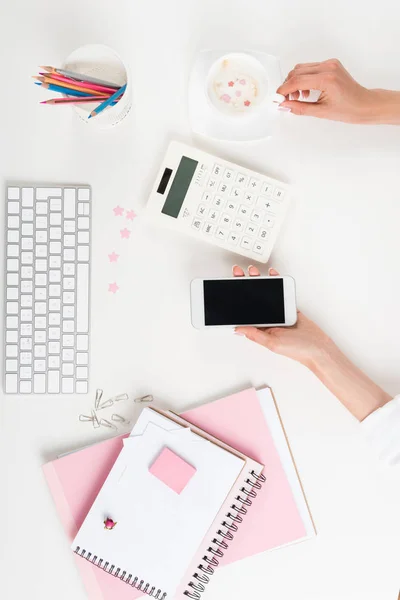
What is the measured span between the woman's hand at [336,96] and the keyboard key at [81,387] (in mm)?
564

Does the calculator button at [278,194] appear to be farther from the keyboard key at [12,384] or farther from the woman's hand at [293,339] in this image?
the keyboard key at [12,384]

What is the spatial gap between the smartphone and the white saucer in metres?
0.24

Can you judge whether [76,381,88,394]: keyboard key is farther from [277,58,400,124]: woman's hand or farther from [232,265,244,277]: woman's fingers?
[277,58,400,124]: woman's hand

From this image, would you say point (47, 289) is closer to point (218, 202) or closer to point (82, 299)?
point (82, 299)

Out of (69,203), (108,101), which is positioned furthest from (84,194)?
(108,101)

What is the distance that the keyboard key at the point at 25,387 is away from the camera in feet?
3.10

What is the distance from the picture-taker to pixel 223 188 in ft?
3.09

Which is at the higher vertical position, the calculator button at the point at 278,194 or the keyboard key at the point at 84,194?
the calculator button at the point at 278,194

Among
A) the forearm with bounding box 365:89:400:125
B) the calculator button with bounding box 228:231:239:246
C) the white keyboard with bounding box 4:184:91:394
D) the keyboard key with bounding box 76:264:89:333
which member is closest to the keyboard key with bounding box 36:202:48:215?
the white keyboard with bounding box 4:184:91:394

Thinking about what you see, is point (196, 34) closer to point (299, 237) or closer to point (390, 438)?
point (299, 237)

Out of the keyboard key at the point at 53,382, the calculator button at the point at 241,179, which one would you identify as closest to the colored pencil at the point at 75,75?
the calculator button at the point at 241,179

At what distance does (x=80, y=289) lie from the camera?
3.11 ft

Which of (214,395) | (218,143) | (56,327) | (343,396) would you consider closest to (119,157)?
(218,143)

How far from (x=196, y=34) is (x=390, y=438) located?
747 mm
